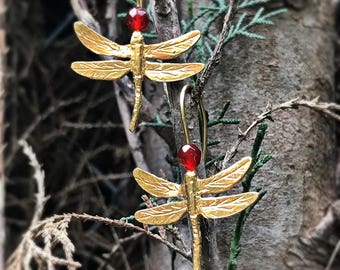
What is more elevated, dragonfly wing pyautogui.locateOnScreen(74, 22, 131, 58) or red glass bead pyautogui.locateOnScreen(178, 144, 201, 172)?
dragonfly wing pyautogui.locateOnScreen(74, 22, 131, 58)

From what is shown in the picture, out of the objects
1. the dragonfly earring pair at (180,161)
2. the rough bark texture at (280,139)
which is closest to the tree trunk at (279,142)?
the rough bark texture at (280,139)

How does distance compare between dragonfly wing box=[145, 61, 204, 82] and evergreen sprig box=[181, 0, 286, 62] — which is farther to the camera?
evergreen sprig box=[181, 0, 286, 62]

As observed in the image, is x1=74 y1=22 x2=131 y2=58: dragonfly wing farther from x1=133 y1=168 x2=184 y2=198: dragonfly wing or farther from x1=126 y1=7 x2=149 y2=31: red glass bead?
x1=133 y1=168 x2=184 y2=198: dragonfly wing

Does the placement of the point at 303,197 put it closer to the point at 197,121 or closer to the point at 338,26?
the point at 197,121

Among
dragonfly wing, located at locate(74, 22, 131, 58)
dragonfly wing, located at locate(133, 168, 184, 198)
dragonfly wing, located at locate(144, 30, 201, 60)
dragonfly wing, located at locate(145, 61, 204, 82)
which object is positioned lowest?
dragonfly wing, located at locate(133, 168, 184, 198)

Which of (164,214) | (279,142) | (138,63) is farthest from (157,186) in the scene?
(279,142)

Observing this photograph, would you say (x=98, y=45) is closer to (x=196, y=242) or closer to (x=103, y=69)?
(x=103, y=69)

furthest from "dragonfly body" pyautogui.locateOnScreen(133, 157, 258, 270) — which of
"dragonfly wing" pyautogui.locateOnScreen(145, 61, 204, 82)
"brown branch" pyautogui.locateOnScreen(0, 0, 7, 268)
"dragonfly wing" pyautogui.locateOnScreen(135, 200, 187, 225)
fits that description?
"brown branch" pyautogui.locateOnScreen(0, 0, 7, 268)

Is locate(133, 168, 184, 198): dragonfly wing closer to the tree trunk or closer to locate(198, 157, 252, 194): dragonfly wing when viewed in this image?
locate(198, 157, 252, 194): dragonfly wing
